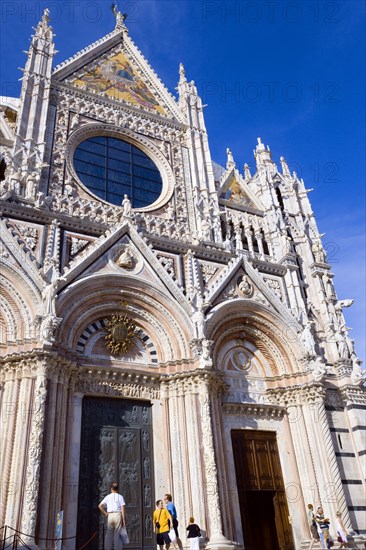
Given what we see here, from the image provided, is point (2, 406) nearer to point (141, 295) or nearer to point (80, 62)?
point (141, 295)

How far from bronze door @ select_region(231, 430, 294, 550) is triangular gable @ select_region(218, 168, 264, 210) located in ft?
29.7

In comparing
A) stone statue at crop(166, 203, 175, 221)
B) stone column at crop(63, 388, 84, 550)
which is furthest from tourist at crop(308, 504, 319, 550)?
stone statue at crop(166, 203, 175, 221)

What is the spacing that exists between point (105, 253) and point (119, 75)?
389 inches

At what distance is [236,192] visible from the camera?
64.2 feet

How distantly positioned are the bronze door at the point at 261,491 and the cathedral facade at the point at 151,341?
1.9 inches

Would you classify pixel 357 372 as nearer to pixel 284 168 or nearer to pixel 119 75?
pixel 284 168

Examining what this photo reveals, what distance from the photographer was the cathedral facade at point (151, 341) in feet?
36.1

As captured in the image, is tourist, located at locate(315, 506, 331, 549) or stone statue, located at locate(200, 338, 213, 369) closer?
tourist, located at locate(315, 506, 331, 549)

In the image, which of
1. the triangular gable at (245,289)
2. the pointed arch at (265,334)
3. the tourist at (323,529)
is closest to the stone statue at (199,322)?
the pointed arch at (265,334)

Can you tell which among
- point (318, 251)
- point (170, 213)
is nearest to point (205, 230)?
point (170, 213)

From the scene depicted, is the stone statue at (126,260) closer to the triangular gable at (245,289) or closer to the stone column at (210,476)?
the triangular gable at (245,289)

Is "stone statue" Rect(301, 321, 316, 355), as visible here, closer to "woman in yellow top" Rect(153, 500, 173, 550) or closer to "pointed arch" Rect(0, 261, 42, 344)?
"woman in yellow top" Rect(153, 500, 173, 550)

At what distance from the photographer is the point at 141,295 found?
13.7 meters

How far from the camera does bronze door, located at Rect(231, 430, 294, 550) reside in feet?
41.6
